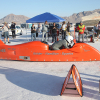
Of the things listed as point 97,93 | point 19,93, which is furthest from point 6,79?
point 97,93

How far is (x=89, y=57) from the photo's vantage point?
5480 mm

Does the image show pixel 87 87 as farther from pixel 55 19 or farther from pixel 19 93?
pixel 55 19

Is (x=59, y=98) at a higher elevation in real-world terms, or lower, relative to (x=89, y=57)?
lower

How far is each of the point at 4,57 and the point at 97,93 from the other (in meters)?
Answer: 4.20

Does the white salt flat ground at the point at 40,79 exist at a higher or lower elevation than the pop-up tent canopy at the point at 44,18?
lower

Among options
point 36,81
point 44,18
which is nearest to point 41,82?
point 36,81

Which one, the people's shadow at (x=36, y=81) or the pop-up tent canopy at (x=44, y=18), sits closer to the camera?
the people's shadow at (x=36, y=81)

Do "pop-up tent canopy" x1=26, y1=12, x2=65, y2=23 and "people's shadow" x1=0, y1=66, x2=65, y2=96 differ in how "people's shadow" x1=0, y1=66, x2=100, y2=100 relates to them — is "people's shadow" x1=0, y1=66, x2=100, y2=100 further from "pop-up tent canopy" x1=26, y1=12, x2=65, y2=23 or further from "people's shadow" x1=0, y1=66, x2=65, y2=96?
"pop-up tent canopy" x1=26, y1=12, x2=65, y2=23

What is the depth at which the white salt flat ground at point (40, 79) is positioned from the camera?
3.06m

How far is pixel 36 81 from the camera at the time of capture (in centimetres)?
385

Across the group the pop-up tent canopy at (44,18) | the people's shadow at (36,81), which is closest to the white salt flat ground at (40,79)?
the people's shadow at (36,81)

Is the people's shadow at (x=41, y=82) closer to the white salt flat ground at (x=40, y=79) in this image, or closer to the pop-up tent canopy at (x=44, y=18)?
the white salt flat ground at (x=40, y=79)

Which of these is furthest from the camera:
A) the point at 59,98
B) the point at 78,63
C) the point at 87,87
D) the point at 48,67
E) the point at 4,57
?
the point at 4,57

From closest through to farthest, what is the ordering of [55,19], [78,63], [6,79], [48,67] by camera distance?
[6,79] < [48,67] < [78,63] < [55,19]
